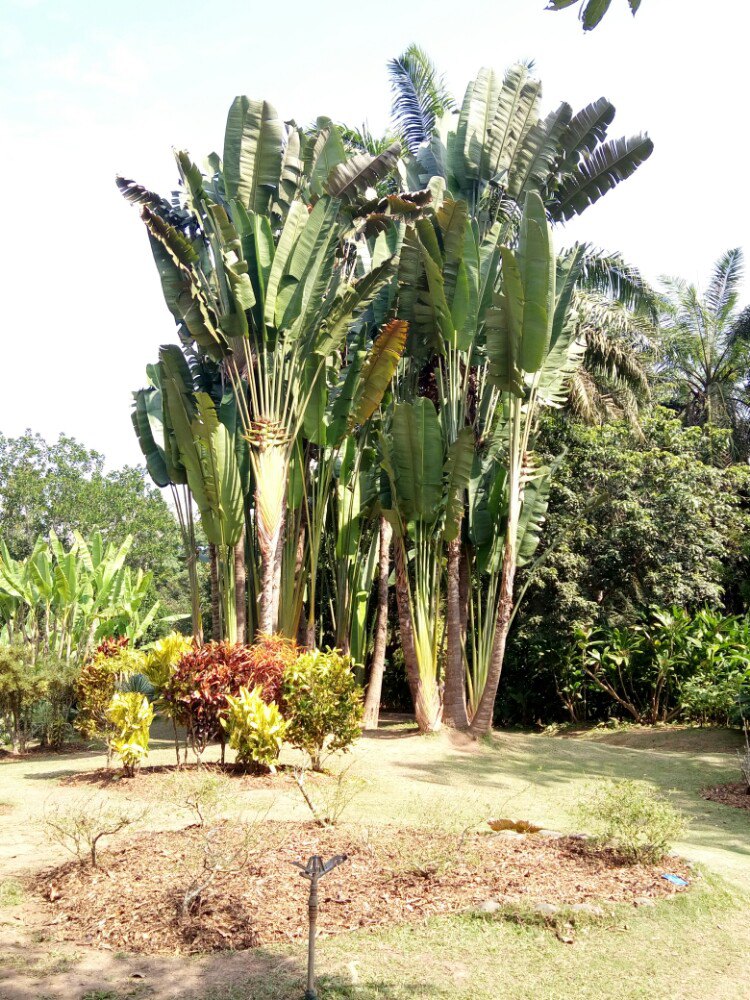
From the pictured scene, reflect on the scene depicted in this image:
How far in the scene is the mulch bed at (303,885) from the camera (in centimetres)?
471

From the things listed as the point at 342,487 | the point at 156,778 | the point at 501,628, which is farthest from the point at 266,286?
the point at 156,778

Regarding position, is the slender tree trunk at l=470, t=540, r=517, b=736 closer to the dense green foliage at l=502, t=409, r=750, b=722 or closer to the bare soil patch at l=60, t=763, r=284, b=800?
the dense green foliage at l=502, t=409, r=750, b=722

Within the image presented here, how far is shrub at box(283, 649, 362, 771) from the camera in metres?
8.94

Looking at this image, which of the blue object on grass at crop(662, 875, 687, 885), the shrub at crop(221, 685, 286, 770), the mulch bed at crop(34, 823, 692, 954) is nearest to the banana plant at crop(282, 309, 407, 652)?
the shrub at crop(221, 685, 286, 770)

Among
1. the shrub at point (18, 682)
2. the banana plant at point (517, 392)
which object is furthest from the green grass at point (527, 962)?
the shrub at point (18, 682)

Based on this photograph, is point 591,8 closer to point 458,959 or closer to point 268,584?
point 458,959

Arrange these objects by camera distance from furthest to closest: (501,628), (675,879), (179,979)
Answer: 1. (501,628)
2. (675,879)
3. (179,979)

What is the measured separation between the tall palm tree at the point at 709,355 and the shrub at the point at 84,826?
25.3 m

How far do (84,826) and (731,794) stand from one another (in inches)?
289

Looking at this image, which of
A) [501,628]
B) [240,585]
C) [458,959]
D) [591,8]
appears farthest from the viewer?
[240,585]

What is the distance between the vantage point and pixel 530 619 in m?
17.1

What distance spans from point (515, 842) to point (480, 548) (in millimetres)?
7442

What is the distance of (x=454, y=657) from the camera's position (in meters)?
13.1

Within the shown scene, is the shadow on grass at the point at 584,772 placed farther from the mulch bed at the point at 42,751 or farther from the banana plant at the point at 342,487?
the mulch bed at the point at 42,751
